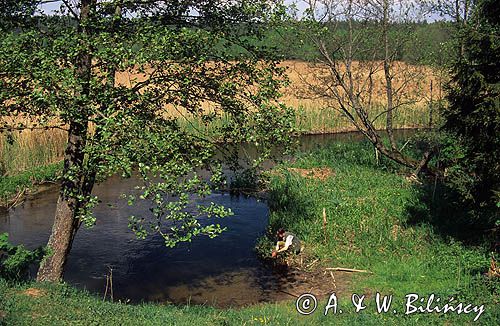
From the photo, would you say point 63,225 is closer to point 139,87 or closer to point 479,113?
point 139,87

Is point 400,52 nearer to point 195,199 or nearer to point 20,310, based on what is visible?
point 195,199

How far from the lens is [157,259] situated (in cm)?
1430

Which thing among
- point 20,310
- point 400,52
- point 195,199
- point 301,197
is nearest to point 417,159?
point 400,52

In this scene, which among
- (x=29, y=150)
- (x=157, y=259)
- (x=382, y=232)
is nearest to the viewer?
(x=382, y=232)

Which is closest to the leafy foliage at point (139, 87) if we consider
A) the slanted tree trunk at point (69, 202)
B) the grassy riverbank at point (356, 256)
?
the slanted tree trunk at point (69, 202)

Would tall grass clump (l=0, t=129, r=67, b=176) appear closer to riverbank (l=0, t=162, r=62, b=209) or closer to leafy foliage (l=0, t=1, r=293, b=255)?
riverbank (l=0, t=162, r=62, b=209)

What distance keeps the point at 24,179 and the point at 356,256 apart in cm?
1198

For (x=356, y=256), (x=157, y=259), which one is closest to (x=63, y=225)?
(x=157, y=259)

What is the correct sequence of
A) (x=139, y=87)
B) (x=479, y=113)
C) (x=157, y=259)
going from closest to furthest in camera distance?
(x=139, y=87), (x=479, y=113), (x=157, y=259)

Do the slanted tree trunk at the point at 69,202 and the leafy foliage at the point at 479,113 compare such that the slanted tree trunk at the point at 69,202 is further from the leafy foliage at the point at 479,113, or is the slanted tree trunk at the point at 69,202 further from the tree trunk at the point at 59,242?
the leafy foliage at the point at 479,113

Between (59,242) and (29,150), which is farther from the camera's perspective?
(29,150)

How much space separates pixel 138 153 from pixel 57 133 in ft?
47.4

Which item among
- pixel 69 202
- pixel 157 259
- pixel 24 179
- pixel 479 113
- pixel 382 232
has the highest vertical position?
pixel 479 113

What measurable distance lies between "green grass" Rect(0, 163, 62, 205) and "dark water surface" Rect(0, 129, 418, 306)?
641 mm
